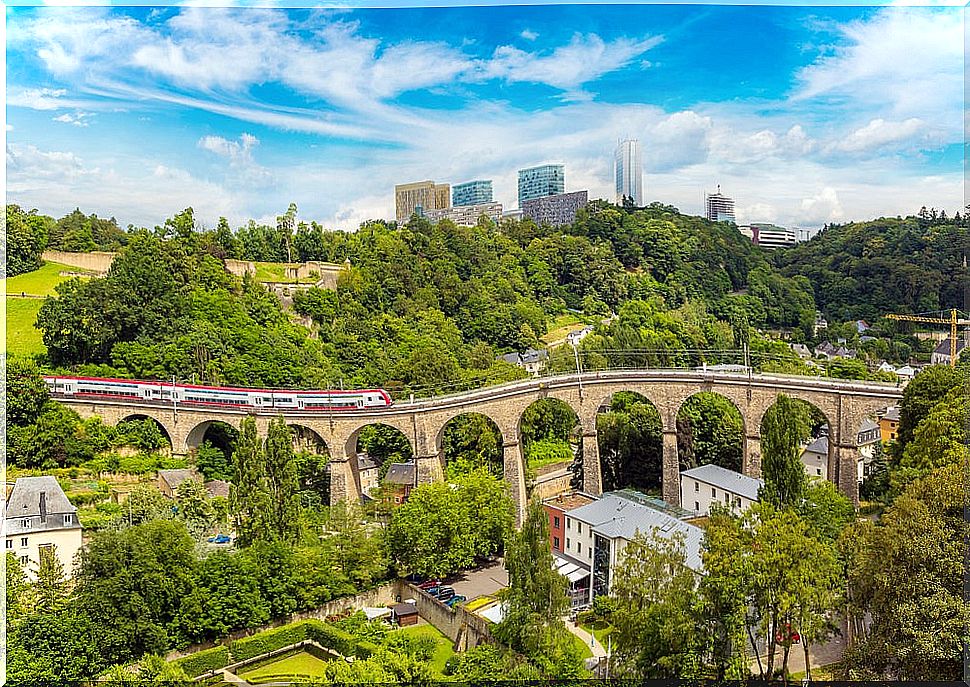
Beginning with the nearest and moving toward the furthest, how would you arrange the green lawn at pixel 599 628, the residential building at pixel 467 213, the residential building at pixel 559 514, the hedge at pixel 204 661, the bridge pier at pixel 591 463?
the hedge at pixel 204 661 → the green lawn at pixel 599 628 → the residential building at pixel 559 514 → the bridge pier at pixel 591 463 → the residential building at pixel 467 213

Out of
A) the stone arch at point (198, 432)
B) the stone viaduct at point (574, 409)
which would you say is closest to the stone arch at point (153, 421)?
the stone viaduct at point (574, 409)

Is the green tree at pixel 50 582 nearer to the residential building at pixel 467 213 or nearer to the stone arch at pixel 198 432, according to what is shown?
the stone arch at pixel 198 432

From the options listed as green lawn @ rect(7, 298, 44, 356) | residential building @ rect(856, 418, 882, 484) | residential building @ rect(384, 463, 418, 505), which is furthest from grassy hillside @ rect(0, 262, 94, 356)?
residential building @ rect(856, 418, 882, 484)

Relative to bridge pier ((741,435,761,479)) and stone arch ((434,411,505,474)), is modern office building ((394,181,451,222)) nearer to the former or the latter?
stone arch ((434,411,505,474))

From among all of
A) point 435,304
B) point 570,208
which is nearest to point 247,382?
point 435,304

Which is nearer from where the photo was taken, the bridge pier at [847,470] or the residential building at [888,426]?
the bridge pier at [847,470]

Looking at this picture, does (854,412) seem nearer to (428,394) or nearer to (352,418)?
(428,394)

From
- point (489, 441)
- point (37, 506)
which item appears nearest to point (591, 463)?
point (489, 441)
